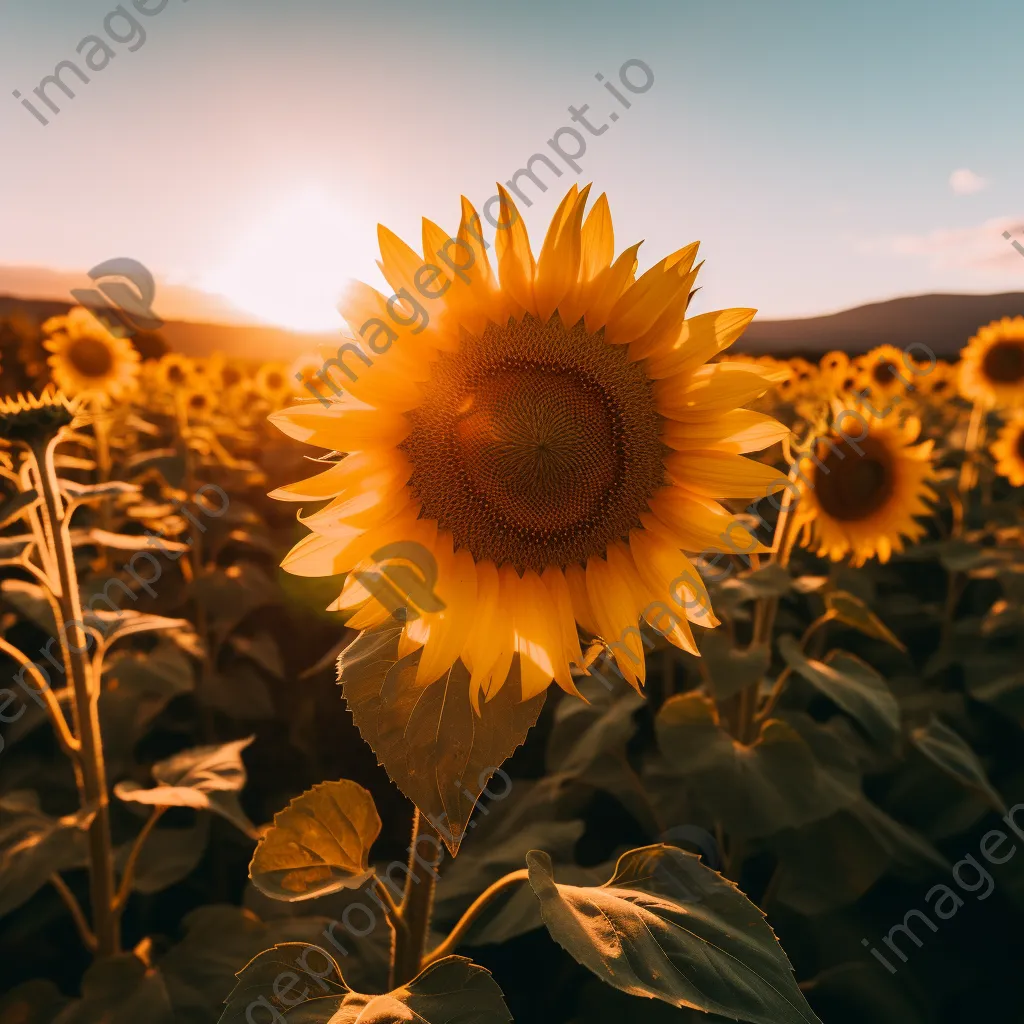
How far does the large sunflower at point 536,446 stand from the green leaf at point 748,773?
1.11 meters

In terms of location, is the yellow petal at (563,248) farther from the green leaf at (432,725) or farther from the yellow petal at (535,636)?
the green leaf at (432,725)

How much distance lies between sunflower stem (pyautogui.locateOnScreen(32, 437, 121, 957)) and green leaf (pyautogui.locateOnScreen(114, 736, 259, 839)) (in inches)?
3.4

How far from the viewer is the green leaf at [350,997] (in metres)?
1.23

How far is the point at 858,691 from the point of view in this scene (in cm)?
260

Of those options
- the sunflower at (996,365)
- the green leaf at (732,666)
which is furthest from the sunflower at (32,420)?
the sunflower at (996,365)

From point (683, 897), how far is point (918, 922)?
2.30 m

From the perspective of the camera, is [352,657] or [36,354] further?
[36,354]

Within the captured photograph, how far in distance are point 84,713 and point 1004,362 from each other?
29.6 ft

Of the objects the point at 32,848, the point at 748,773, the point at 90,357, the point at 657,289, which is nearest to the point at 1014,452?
the point at 748,773

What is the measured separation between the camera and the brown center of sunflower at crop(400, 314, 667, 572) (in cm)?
138

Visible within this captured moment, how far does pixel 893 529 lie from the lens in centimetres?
401

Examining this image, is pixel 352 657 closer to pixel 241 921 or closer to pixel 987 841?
pixel 241 921

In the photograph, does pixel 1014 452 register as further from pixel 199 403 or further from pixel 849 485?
pixel 199 403

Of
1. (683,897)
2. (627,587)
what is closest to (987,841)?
(683,897)
